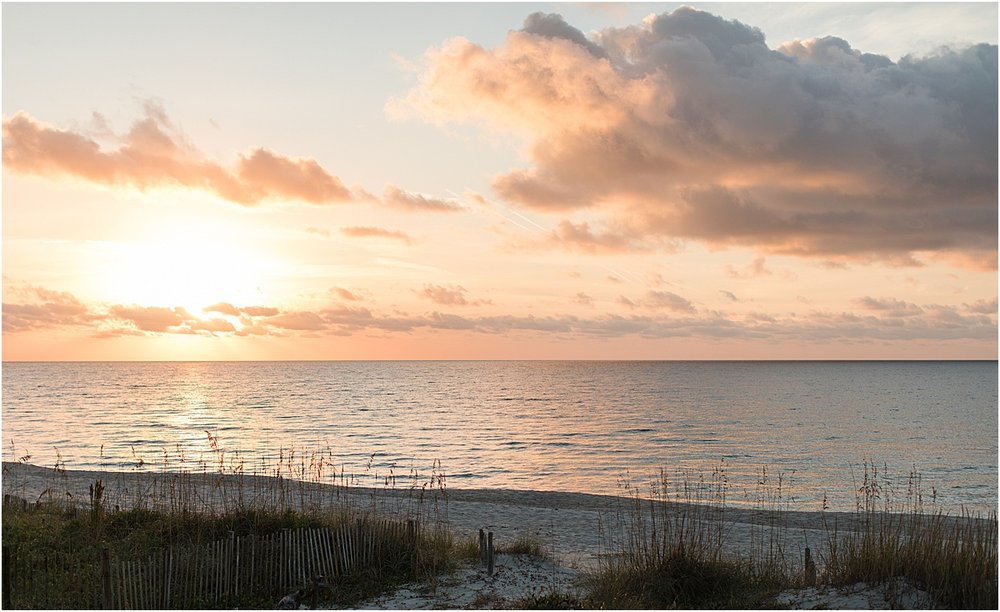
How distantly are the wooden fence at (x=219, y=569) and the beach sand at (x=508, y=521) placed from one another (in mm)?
1226

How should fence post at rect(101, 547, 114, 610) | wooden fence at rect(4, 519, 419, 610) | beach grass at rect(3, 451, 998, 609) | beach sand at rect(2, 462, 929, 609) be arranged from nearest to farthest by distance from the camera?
fence post at rect(101, 547, 114, 610)
beach grass at rect(3, 451, 998, 609)
wooden fence at rect(4, 519, 419, 610)
beach sand at rect(2, 462, 929, 609)

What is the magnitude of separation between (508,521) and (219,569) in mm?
15057

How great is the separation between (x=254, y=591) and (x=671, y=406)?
88.7 meters

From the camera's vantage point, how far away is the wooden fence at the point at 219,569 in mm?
12438

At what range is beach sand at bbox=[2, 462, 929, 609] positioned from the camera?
1409 cm

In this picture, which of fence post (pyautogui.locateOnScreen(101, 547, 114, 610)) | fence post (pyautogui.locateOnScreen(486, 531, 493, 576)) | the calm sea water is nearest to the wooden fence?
fence post (pyautogui.locateOnScreen(101, 547, 114, 610))

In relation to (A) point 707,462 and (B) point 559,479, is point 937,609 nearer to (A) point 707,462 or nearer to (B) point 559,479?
(B) point 559,479

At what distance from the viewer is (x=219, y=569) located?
527 inches

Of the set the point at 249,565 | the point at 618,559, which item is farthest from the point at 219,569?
the point at 618,559

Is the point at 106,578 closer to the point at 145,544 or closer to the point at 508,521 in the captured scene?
the point at 145,544

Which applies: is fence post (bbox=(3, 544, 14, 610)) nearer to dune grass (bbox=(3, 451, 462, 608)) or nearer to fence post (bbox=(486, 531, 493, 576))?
dune grass (bbox=(3, 451, 462, 608))

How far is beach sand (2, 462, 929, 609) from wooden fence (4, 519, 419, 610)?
123 centimetres

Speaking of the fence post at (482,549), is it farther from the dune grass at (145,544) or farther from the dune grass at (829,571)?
the dune grass at (829,571)

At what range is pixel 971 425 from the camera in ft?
247
